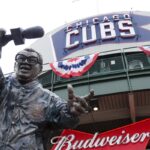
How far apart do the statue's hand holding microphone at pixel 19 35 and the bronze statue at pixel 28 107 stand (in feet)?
0.51

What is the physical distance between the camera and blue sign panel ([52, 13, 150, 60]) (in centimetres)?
2169

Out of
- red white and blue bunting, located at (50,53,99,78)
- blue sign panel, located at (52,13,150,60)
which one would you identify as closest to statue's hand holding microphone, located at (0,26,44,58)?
red white and blue bunting, located at (50,53,99,78)

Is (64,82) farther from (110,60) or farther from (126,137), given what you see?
(126,137)

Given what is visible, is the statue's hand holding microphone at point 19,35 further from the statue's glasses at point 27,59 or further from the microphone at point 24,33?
the statue's glasses at point 27,59

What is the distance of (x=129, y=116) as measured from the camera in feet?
58.1

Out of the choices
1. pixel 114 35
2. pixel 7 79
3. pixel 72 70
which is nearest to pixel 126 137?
pixel 72 70

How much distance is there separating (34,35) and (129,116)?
1499cm

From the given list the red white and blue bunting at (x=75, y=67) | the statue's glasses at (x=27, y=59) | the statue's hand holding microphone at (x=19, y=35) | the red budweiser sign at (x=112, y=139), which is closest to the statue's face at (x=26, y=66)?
the statue's glasses at (x=27, y=59)

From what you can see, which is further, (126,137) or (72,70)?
(72,70)

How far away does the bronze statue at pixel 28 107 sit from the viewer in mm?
2809

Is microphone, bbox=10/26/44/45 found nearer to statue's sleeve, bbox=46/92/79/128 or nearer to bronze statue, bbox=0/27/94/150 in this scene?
bronze statue, bbox=0/27/94/150

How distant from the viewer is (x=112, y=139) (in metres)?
15.3

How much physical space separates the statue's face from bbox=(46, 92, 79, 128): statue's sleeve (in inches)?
8.6

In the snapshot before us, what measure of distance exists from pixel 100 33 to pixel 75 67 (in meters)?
4.86
